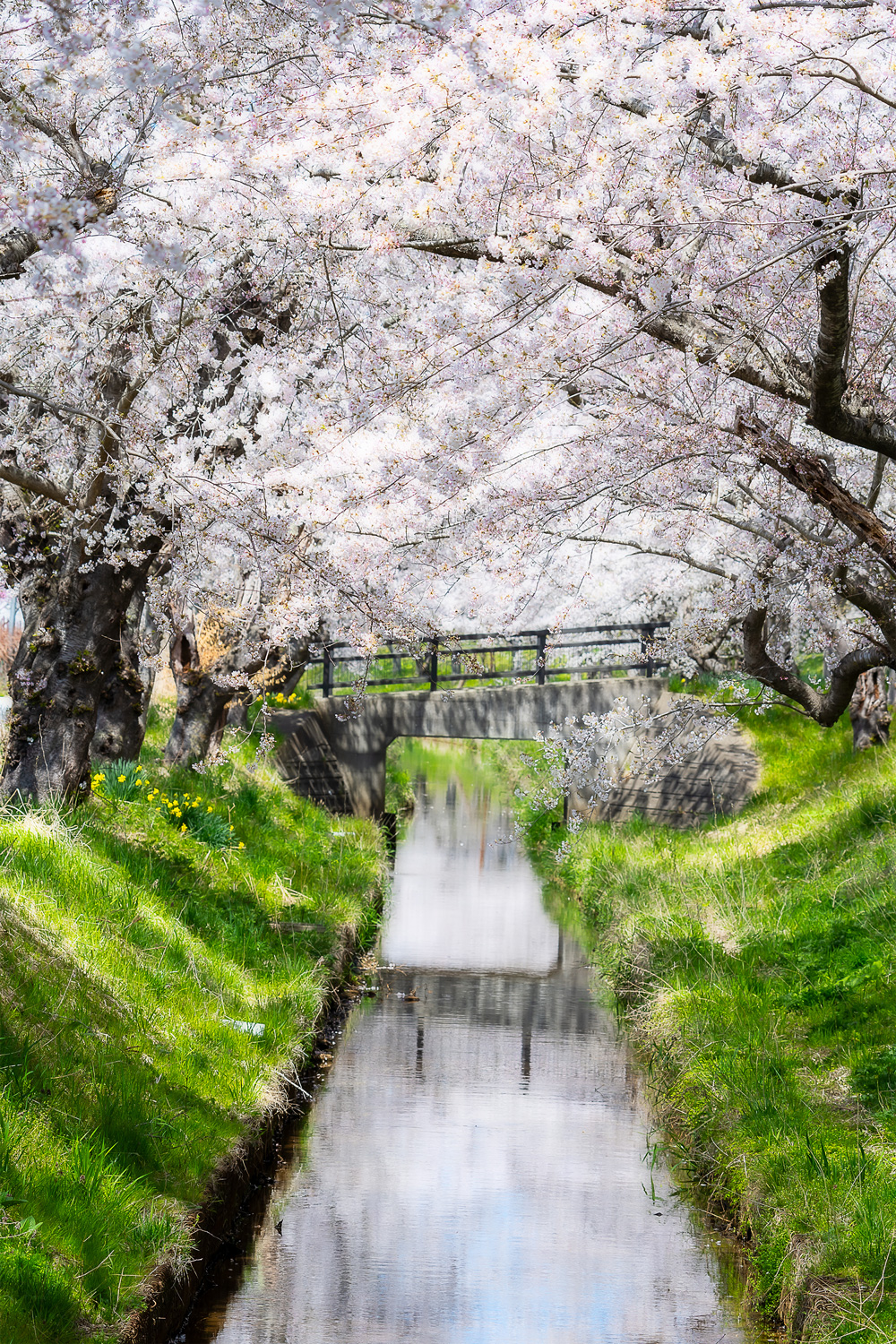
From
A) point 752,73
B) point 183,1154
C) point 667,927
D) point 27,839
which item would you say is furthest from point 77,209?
point 667,927

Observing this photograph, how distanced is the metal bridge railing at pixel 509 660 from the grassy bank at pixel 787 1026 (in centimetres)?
381

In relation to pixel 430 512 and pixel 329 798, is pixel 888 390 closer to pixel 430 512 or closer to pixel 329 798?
pixel 430 512

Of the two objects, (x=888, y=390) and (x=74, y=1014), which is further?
(x=888, y=390)

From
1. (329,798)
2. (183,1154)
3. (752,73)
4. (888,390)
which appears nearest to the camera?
(752,73)

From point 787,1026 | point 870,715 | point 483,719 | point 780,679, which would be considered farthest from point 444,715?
point 787,1026

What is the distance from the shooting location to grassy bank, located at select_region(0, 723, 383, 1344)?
4.79m

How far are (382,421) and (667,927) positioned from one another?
17.7 ft

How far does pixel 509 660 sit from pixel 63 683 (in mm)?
17765

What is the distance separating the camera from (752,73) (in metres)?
4.59

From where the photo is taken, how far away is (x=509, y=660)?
26391 mm

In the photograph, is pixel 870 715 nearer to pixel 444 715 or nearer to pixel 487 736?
pixel 487 736

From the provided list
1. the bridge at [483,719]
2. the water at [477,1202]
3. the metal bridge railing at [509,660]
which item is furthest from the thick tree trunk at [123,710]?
the bridge at [483,719]

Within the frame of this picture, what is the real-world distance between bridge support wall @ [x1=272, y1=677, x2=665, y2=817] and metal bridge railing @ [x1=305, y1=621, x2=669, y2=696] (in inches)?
14.6

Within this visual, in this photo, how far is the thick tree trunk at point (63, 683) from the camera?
9.07 meters
